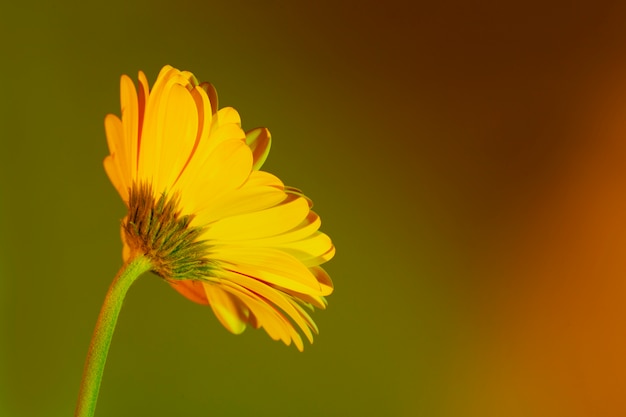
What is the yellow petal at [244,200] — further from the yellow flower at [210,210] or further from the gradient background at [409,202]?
the gradient background at [409,202]

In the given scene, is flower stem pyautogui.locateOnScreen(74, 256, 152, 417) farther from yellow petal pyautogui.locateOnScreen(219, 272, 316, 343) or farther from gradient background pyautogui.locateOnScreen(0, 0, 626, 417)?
gradient background pyautogui.locateOnScreen(0, 0, 626, 417)

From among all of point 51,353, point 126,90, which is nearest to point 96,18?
point 51,353

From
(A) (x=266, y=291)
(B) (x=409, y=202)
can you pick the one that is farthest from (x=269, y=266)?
(B) (x=409, y=202)

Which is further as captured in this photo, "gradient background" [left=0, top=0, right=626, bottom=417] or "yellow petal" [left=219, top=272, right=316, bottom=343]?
"gradient background" [left=0, top=0, right=626, bottom=417]

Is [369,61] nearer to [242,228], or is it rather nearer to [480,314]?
[480,314]

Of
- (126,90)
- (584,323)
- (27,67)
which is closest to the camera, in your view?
(126,90)

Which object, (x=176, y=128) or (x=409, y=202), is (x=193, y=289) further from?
(x=409, y=202)

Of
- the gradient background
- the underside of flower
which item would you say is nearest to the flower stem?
the underside of flower
